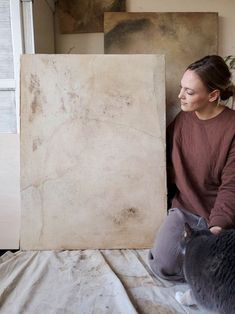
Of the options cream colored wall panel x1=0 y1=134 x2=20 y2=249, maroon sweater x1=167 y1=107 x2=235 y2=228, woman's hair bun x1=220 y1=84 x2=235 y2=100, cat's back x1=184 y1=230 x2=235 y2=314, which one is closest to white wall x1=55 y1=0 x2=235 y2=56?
woman's hair bun x1=220 y1=84 x2=235 y2=100

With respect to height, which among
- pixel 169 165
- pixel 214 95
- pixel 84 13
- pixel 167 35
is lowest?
pixel 169 165

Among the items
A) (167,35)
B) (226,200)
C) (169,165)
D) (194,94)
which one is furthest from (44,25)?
(226,200)

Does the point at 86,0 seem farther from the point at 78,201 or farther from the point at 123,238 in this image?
the point at 123,238

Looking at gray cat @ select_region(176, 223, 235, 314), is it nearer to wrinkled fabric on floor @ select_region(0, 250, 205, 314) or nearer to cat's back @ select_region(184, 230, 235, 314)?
cat's back @ select_region(184, 230, 235, 314)

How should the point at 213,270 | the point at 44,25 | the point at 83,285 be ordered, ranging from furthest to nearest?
the point at 44,25, the point at 83,285, the point at 213,270

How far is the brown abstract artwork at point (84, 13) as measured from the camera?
67.4 inches

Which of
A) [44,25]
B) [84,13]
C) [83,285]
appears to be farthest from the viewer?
[84,13]

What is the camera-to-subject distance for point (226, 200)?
1269mm

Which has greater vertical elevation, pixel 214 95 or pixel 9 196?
pixel 214 95

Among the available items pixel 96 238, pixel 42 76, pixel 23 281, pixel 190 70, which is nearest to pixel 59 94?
pixel 42 76

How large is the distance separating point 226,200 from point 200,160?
0.74ft

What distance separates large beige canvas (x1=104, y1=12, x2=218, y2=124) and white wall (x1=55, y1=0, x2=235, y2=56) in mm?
68

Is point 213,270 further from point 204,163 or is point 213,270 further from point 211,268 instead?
point 204,163

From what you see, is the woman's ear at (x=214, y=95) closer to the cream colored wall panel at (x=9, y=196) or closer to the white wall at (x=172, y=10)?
the white wall at (x=172, y=10)
